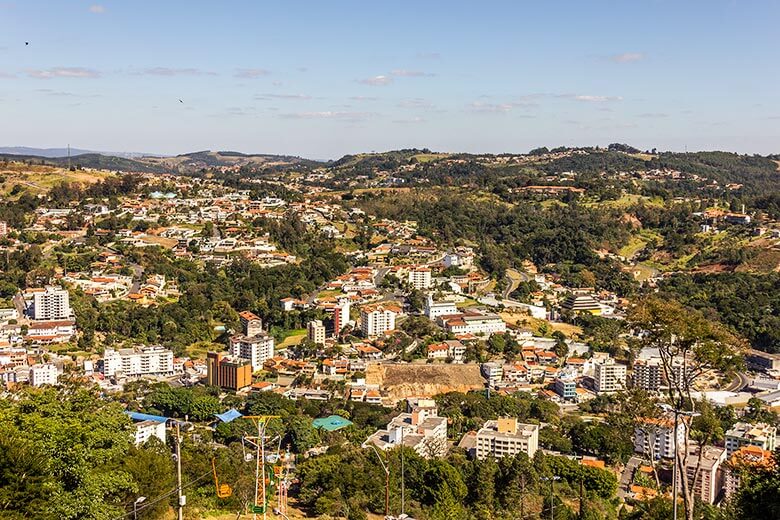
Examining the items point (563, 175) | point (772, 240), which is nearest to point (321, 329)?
point (772, 240)

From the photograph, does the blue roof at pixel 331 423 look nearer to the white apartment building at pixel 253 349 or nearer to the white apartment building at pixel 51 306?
the white apartment building at pixel 253 349

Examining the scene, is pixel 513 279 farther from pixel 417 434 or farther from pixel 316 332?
pixel 417 434

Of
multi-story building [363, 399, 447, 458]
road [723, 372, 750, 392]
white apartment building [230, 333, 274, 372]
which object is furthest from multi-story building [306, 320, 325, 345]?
road [723, 372, 750, 392]

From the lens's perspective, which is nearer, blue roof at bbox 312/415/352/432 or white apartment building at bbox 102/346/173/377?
blue roof at bbox 312/415/352/432

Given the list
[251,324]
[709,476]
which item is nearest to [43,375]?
[251,324]

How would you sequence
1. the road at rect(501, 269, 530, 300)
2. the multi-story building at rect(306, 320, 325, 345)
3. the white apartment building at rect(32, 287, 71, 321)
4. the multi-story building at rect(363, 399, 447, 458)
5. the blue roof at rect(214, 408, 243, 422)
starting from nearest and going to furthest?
1. the multi-story building at rect(363, 399, 447, 458)
2. the blue roof at rect(214, 408, 243, 422)
3. the multi-story building at rect(306, 320, 325, 345)
4. the white apartment building at rect(32, 287, 71, 321)
5. the road at rect(501, 269, 530, 300)

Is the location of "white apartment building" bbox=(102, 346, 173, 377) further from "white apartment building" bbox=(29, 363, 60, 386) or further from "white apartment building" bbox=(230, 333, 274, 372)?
"white apartment building" bbox=(230, 333, 274, 372)
